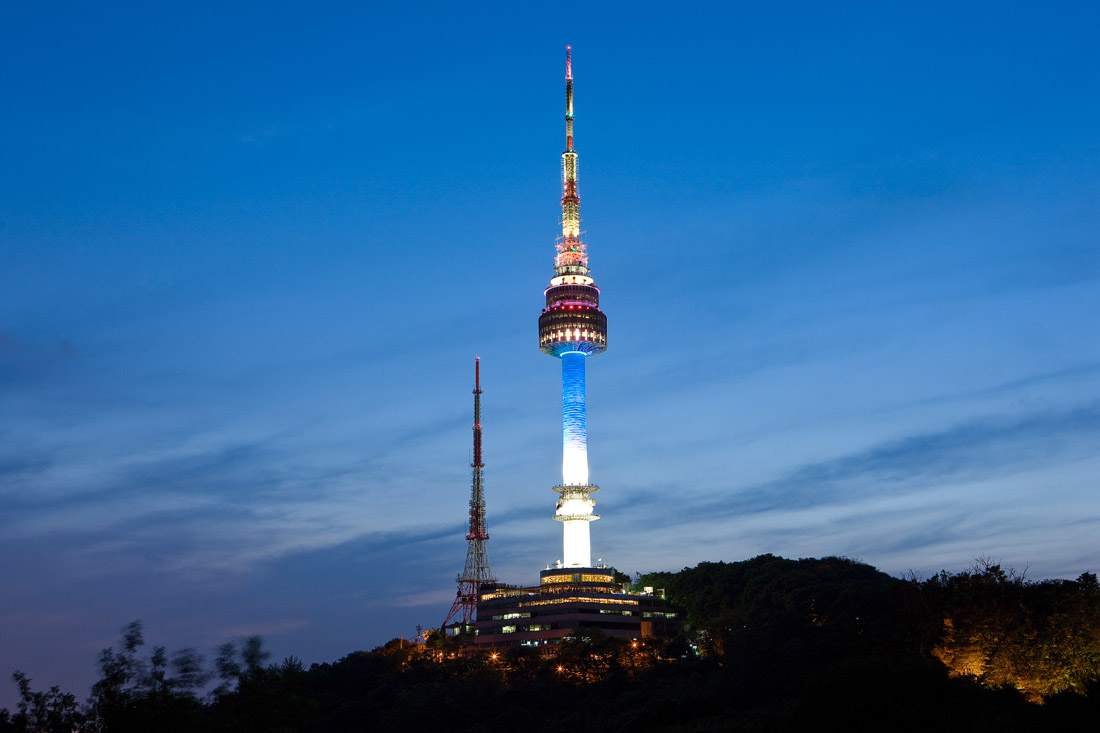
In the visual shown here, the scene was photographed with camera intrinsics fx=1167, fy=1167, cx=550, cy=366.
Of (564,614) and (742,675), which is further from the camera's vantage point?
(564,614)

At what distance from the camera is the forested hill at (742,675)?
60.5 m

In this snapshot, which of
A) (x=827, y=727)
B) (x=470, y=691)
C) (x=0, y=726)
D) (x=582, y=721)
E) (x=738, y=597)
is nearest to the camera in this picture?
(x=0, y=726)

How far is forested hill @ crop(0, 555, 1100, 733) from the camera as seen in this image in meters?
60.5

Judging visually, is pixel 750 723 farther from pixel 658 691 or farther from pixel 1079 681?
pixel 658 691

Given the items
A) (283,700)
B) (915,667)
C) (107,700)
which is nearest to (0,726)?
(107,700)

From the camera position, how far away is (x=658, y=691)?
133250 mm

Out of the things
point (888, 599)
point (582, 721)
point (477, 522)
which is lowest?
point (582, 721)

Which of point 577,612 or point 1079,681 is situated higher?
point 577,612

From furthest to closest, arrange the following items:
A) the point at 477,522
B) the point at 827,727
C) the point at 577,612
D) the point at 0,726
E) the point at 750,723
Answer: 1. the point at 477,522
2. the point at 577,612
3. the point at 750,723
4. the point at 827,727
5. the point at 0,726

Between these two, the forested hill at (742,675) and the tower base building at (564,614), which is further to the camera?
the tower base building at (564,614)

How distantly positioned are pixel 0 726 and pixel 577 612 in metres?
134

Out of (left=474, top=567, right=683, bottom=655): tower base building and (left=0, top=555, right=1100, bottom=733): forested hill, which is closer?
(left=0, top=555, right=1100, bottom=733): forested hill

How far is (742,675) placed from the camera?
119375 mm

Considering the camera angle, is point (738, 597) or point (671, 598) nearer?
point (738, 597)
